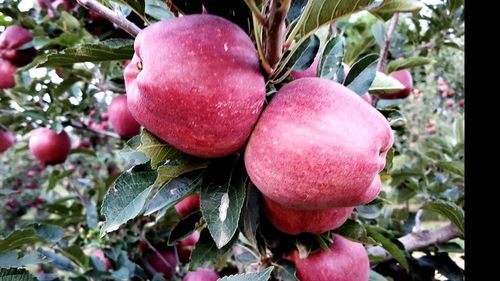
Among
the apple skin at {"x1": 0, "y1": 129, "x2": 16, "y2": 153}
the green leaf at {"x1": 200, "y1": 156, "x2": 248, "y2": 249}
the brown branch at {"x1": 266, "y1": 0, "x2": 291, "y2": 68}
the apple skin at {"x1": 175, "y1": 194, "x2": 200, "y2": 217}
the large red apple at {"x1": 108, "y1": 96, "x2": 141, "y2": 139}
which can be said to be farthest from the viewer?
the apple skin at {"x1": 0, "y1": 129, "x2": 16, "y2": 153}

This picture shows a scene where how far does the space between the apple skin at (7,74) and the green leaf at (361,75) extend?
1349 mm

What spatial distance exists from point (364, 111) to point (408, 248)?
0.71m

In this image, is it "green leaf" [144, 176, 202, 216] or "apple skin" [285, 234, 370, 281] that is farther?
"apple skin" [285, 234, 370, 281]

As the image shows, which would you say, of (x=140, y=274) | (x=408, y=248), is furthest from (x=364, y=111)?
(x=140, y=274)

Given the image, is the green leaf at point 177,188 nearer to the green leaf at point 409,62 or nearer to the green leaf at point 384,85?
the green leaf at point 384,85

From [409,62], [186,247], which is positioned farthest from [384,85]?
[186,247]

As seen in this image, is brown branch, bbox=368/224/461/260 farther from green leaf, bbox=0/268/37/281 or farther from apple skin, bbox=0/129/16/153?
apple skin, bbox=0/129/16/153

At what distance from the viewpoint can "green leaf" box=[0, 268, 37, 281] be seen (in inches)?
24.6

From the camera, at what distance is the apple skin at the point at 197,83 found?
57 centimetres

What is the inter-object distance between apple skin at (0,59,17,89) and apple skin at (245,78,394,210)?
136 centimetres

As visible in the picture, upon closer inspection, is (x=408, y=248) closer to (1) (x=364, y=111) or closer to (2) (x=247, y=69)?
(1) (x=364, y=111)

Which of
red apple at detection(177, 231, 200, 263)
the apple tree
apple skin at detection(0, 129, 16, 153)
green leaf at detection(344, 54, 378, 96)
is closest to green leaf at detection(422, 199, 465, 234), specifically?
the apple tree

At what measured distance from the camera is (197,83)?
562mm

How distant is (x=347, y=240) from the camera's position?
3.03 ft
